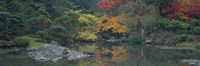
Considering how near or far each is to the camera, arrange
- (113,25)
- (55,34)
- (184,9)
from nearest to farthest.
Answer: (55,34) < (184,9) < (113,25)

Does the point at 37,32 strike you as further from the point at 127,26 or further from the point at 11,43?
the point at 127,26

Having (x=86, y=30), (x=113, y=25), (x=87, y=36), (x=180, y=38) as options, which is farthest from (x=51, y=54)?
(x=113, y=25)

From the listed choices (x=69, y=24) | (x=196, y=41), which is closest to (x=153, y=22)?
(x=196, y=41)

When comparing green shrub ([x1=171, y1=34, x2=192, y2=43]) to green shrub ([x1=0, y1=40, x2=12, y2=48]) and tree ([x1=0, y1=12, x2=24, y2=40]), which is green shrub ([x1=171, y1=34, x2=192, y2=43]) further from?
green shrub ([x1=0, y1=40, x2=12, y2=48])

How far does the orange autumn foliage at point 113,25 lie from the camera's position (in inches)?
2052

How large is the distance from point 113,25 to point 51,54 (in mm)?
22396

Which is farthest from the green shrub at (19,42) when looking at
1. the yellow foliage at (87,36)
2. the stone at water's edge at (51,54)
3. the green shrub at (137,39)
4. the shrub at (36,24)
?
the green shrub at (137,39)

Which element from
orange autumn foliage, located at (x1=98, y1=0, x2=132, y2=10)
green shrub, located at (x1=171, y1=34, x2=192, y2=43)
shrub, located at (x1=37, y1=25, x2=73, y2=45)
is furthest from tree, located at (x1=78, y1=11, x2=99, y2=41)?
green shrub, located at (x1=171, y1=34, x2=192, y2=43)

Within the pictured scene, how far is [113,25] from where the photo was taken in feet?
173

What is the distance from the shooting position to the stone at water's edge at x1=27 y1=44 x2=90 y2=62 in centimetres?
3011

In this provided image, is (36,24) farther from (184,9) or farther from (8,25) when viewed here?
(184,9)

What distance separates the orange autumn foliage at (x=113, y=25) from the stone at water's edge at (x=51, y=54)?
19373 mm

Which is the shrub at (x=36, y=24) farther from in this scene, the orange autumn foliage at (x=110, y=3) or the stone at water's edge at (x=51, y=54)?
the orange autumn foliage at (x=110, y=3)

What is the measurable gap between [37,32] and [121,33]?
58.6 ft
